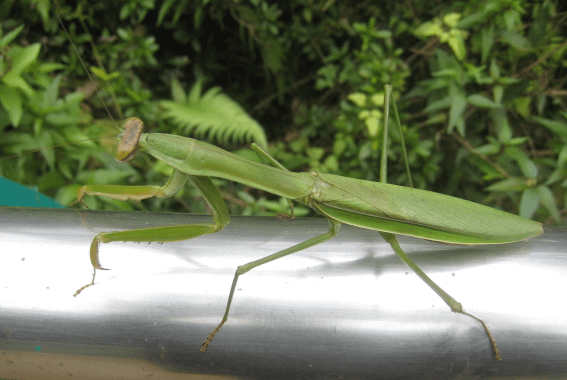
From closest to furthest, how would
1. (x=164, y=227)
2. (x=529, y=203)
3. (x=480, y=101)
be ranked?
(x=164, y=227), (x=529, y=203), (x=480, y=101)

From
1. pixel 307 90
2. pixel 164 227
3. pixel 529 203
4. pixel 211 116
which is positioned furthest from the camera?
pixel 307 90

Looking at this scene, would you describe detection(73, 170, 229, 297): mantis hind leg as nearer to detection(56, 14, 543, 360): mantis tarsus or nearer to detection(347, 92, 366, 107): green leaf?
Answer: detection(56, 14, 543, 360): mantis tarsus

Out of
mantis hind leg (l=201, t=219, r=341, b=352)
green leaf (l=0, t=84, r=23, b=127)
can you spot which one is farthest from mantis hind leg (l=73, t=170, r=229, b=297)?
green leaf (l=0, t=84, r=23, b=127)

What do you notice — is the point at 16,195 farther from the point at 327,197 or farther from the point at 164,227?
the point at 327,197

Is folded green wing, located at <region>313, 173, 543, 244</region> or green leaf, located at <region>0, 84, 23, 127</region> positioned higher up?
green leaf, located at <region>0, 84, 23, 127</region>

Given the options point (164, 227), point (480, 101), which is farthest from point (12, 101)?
point (480, 101)

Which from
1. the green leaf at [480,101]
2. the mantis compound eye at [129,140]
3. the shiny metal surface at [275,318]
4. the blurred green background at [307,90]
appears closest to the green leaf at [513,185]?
the blurred green background at [307,90]
